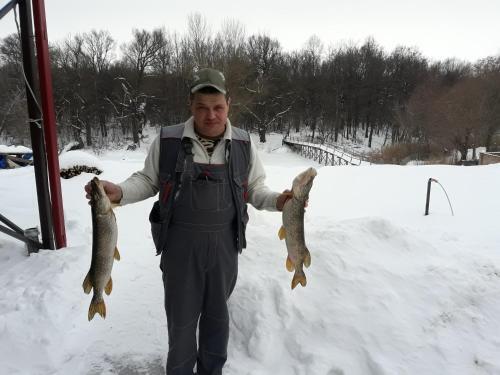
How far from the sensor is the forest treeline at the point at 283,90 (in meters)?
29.0

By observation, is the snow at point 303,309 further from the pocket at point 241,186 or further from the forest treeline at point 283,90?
the forest treeline at point 283,90

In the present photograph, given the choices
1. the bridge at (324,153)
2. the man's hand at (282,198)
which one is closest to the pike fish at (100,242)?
the man's hand at (282,198)

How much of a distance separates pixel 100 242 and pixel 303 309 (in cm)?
199

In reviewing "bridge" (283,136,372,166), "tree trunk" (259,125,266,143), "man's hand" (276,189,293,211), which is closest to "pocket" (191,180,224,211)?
"man's hand" (276,189,293,211)

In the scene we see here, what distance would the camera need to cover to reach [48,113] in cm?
394

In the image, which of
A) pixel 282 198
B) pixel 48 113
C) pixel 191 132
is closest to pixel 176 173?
pixel 191 132

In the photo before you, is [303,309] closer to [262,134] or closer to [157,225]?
[157,225]

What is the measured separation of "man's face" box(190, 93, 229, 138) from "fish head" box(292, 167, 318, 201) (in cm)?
63

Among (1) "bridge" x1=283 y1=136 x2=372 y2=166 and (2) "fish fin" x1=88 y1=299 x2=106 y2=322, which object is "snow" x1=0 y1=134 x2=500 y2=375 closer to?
(2) "fish fin" x1=88 y1=299 x2=106 y2=322

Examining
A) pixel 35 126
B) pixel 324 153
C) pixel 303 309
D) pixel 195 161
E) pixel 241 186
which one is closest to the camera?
pixel 195 161

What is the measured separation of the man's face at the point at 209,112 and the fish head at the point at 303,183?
0.63 metres

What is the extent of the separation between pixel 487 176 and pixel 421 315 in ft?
31.4

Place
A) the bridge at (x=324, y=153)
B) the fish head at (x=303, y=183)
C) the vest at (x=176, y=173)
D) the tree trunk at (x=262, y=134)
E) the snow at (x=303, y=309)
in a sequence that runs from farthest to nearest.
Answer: the tree trunk at (x=262, y=134)
the bridge at (x=324, y=153)
the snow at (x=303, y=309)
the vest at (x=176, y=173)
the fish head at (x=303, y=183)

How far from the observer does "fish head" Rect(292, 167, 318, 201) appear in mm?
1928
